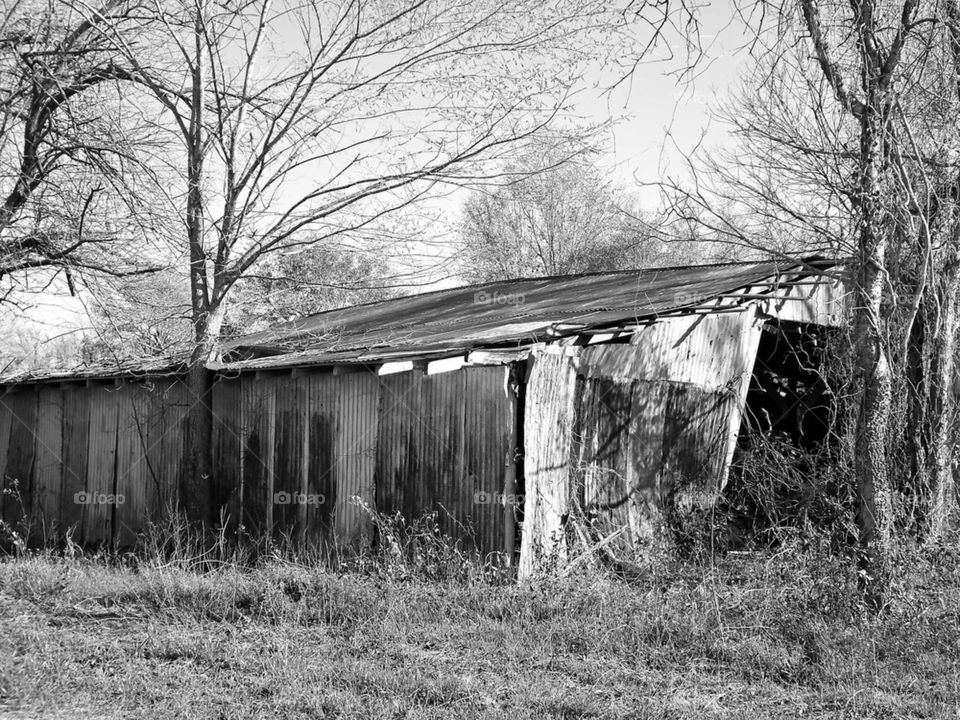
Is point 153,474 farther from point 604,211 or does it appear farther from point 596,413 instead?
point 604,211

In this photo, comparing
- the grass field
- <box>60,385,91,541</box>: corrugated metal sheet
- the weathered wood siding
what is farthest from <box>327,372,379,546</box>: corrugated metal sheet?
<box>60,385,91,541</box>: corrugated metal sheet

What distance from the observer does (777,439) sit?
10414 mm

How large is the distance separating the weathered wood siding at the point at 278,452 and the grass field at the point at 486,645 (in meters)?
1.42

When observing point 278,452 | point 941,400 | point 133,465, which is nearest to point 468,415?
point 278,452

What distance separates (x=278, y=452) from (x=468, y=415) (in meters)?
3.10

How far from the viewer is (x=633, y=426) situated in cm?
1030

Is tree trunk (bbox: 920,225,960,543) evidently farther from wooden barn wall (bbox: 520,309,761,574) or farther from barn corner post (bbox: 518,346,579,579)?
barn corner post (bbox: 518,346,579,579)

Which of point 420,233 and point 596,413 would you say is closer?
point 596,413

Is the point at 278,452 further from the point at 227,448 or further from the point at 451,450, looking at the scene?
the point at 451,450

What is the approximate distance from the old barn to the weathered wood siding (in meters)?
0.02

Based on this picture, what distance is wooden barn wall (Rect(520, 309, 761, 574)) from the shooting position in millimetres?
9117

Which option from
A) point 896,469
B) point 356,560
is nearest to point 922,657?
point 896,469

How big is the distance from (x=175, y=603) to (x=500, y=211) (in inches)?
1130

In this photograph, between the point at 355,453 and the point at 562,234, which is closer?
the point at 355,453
